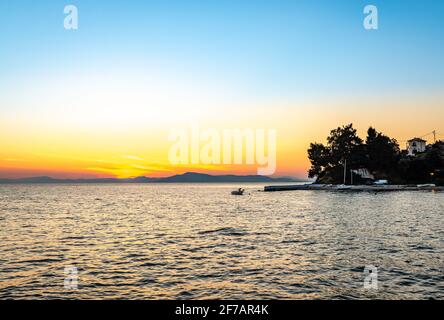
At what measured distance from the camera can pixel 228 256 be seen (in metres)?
29.7
